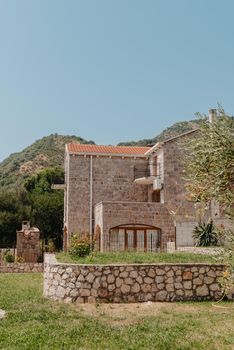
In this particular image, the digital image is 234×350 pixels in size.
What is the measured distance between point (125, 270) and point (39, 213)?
3372cm

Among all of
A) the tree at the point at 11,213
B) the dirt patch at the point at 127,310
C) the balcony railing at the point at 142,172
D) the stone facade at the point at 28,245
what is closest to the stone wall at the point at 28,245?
the stone facade at the point at 28,245

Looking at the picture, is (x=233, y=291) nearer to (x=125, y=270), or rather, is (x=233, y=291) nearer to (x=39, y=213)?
(x=125, y=270)

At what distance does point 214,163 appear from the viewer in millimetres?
7664

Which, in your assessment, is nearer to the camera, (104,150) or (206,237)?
(206,237)

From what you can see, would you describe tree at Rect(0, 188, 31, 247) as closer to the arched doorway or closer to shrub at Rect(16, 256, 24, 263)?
shrub at Rect(16, 256, 24, 263)

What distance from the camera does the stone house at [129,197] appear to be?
87.7 feet

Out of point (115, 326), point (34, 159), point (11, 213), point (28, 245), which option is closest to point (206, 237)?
point (28, 245)

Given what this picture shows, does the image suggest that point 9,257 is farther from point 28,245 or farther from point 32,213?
point 32,213

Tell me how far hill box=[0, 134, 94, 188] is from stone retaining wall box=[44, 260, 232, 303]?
50.0 metres

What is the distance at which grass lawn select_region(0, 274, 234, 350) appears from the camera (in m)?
8.55

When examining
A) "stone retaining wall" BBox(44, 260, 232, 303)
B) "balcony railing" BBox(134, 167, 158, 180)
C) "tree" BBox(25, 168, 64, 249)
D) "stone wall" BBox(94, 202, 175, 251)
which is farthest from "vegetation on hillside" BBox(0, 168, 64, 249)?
"stone retaining wall" BBox(44, 260, 232, 303)

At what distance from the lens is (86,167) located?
30969 mm

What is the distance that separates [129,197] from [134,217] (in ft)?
16.4

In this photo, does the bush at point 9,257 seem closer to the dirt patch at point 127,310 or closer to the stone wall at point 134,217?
the stone wall at point 134,217
